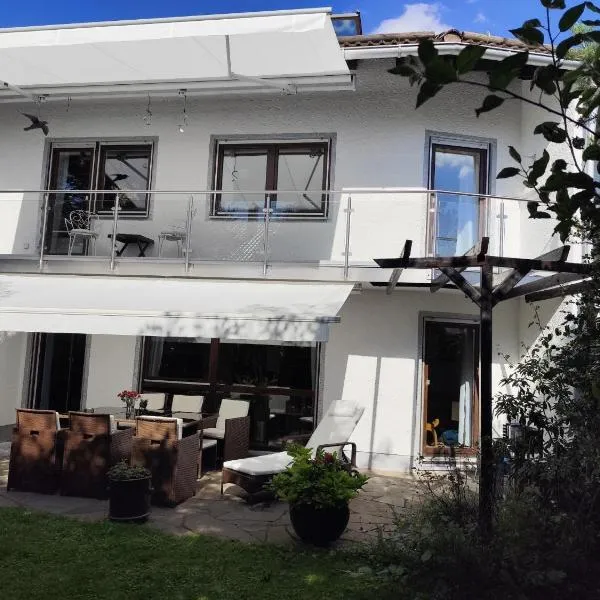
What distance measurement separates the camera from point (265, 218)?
1185 centimetres

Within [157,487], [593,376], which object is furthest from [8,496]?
[593,376]

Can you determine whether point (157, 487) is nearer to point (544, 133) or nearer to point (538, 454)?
point (538, 454)

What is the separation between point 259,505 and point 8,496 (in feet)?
12.6

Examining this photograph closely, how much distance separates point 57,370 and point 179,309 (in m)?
6.21

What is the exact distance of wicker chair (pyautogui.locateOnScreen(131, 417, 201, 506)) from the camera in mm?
8250

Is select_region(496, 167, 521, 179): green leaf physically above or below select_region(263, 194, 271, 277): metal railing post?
below

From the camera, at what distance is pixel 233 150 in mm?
13273

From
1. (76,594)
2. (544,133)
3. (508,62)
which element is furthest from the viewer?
(76,594)

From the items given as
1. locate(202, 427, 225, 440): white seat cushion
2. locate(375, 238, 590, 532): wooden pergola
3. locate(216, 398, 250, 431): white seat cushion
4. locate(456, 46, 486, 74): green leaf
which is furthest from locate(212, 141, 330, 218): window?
locate(456, 46, 486, 74): green leaf

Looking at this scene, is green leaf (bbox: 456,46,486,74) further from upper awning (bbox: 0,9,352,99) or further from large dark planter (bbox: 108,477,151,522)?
upper awning (bbox: 0,9,352,99)

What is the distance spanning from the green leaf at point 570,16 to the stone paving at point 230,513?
590 centimetres

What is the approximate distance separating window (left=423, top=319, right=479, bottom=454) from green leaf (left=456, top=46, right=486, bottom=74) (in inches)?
405

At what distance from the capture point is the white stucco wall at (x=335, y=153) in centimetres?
1132

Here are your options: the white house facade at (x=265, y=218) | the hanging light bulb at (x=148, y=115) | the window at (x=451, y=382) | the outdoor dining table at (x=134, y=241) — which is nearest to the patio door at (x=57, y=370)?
the white house facade at (x=265, y=218)
